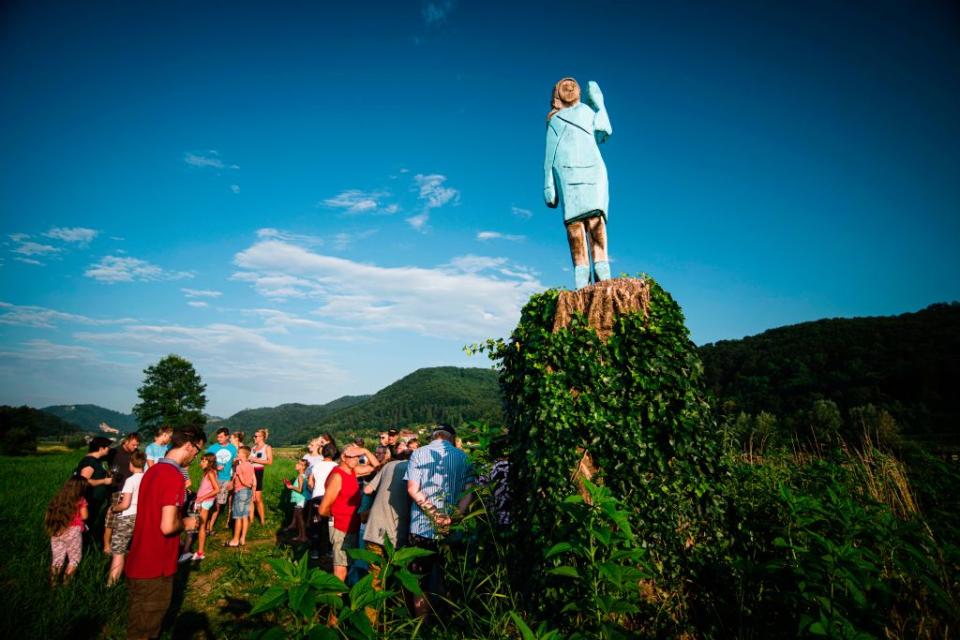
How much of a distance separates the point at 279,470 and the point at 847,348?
182 ft

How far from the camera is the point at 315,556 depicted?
7371 millimetres

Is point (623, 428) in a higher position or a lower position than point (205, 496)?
higher

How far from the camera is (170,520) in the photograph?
3580mm

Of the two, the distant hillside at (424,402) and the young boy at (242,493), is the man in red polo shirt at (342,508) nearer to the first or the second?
the young boy at (242,493)

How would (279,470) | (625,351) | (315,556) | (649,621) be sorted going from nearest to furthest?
(649,621), (625,351), (315,556), (279,470)

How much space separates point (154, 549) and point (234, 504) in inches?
189

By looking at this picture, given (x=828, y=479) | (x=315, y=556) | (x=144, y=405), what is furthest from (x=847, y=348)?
(x=144, y=405)

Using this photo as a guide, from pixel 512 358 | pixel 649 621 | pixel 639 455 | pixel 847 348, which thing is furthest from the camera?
pixel 847 348

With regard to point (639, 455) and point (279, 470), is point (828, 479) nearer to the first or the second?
point (639, 455)

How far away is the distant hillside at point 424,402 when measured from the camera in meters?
83.0

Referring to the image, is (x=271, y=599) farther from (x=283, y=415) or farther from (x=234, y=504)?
(x=283, y=415)

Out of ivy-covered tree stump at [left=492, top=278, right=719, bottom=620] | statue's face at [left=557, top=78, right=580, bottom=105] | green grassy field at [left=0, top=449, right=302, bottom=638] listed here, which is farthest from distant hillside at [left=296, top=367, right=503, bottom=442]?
ivy-covered tree stump at [left=492, top=278, right=719, bottom=620]

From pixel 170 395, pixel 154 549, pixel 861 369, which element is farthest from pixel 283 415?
pixel 154 549

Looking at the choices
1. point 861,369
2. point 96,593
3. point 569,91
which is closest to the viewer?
point 96,593
